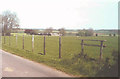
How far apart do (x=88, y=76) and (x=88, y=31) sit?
394 centimetres

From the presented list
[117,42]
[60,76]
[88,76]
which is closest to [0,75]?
[60,76]

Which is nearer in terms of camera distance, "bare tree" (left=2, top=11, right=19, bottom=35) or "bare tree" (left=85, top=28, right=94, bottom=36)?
"bare tree" (left=85, top=28, right=94, bottom=36)

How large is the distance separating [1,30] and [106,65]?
23613mm

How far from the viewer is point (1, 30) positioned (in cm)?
2572

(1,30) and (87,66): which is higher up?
(1,30)

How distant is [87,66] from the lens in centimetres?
611

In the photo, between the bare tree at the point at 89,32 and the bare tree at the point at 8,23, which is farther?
the bare tree at the point at 8,23

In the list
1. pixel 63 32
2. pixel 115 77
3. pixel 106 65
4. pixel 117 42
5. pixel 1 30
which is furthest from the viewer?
pixel 1 30

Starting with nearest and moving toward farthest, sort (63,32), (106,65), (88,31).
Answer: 1. (106,65)
2. (88,31)
3. (63,32)

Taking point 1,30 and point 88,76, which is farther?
point 1,30

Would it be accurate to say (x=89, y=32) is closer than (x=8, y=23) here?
Yes

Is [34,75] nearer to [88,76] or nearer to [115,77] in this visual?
[88,76]

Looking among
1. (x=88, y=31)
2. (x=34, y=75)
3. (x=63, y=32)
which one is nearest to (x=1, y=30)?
(x=63, y=32)

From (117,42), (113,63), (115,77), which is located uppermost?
(117,42)
